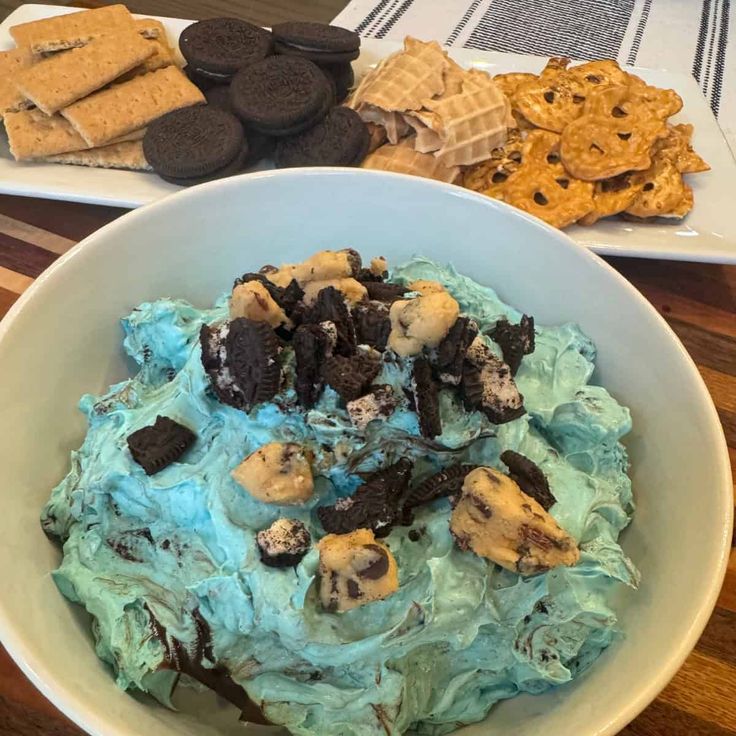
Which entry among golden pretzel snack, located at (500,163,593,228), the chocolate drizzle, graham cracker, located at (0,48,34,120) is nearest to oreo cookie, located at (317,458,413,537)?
the chocolate drizzle

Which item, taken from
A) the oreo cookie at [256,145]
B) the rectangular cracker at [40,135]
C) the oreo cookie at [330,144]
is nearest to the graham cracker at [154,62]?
the rectangular cracker at [40,135]

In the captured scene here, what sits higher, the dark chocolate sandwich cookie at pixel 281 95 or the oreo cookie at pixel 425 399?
the oreo cookie at pixel 425 399

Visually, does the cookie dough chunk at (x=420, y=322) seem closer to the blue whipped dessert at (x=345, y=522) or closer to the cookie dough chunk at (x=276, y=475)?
the blue whipped dessert at (x=345, y=522)

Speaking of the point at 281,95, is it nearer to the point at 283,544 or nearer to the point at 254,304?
the point at 254,304

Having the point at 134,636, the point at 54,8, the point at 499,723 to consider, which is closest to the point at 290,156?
the point at 54,8

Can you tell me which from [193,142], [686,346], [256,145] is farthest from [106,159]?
[686,346]

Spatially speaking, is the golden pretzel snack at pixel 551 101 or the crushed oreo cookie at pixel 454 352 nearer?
the crushed oreo cookie at pixel 454 352
